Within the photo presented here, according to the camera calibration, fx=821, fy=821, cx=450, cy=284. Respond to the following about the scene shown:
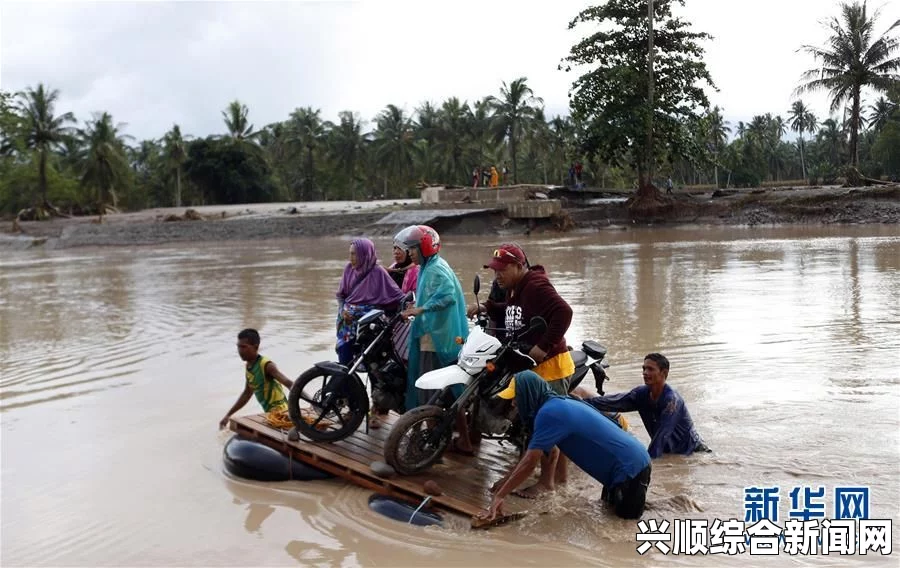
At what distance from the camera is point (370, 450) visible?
18.6 feet

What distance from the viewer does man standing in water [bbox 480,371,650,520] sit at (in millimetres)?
4355

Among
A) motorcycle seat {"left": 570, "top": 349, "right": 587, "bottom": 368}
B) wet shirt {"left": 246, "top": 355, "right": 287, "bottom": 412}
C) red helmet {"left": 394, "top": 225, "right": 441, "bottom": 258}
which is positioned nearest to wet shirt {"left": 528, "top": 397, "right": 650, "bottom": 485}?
motorcycle seat {"left": 570, "top": 349, "right": 587, "bottom": 368}

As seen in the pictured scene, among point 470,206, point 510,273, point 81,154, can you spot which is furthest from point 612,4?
point 81,154

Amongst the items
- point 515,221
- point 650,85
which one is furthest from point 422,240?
point 650,85

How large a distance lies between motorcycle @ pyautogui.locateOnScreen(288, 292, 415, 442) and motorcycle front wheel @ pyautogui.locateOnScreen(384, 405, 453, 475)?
2.38ft

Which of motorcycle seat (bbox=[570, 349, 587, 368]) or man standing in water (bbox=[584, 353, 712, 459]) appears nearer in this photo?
man standing in water (bbox=[584, 353, 712, 459])

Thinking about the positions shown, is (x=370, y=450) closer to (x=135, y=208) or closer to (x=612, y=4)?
(x=612, y=4)

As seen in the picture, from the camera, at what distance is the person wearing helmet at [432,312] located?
215 inches

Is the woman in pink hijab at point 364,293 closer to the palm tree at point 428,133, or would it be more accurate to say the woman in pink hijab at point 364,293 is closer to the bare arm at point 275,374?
the bare arm at point 275,374

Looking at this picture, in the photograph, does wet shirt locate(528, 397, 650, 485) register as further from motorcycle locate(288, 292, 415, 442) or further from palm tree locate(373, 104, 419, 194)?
palm tree locate(373, 104, 419, 194)

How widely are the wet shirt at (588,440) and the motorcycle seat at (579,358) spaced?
47.1 inches

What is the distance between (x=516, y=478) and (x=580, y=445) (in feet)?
1.28

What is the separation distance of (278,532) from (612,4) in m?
28.8

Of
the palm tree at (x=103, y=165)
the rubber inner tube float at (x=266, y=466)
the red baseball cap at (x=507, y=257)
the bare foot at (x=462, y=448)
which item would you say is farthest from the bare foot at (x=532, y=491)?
the palm tree at (x=103, y=165)
